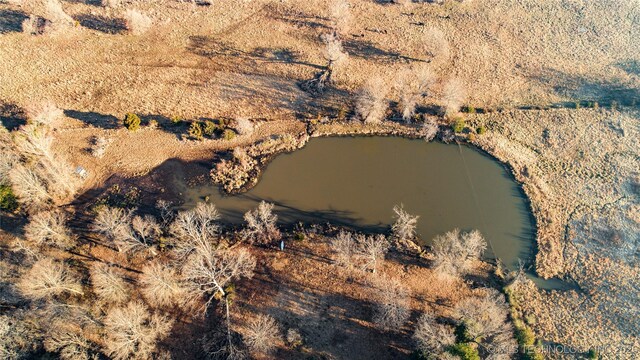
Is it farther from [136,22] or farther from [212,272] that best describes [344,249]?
[136,22]

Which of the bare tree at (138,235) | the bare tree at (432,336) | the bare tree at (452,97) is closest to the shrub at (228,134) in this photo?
the bare tree at (138,235)

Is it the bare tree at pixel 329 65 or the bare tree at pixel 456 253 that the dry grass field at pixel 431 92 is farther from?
the bare tree at pixel 456 253

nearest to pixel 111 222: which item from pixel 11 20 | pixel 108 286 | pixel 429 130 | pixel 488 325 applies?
pixel 108 286

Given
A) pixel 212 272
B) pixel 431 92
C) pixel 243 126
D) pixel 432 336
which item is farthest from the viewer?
pixel 431 92

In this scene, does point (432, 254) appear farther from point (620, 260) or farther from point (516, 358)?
point (620, 260)

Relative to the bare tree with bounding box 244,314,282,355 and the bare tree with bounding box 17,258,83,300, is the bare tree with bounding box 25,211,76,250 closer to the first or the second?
the bare tree with bounding box 17,258,83,300

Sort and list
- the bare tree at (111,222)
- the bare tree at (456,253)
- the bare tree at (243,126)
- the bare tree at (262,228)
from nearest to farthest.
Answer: the bare tree at (111,222), the bare tree at (456,253), the bare tree at (262,228), the bare tree at (243,126)

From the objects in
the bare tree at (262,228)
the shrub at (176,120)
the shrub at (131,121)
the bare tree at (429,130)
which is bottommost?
the bare tree at (262,228)
